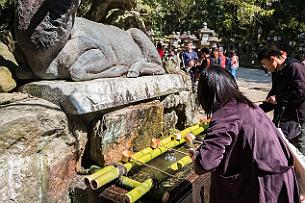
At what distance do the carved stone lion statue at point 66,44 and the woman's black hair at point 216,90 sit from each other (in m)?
1.75

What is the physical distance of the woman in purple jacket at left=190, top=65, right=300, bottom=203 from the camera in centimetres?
193

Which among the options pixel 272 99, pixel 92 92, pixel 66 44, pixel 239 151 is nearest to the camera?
pixel 239 151

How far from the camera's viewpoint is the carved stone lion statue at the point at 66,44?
328 centimetres

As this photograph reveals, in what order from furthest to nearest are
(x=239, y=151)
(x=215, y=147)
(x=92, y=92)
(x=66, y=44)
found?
(x=66, y=44)
(x=92, y=92)
(x=239, y=151)
(x=215, y=147)

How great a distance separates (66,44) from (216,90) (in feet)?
6.53

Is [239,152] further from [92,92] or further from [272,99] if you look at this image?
[272,99]

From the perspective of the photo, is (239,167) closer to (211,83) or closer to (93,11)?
(211,83)

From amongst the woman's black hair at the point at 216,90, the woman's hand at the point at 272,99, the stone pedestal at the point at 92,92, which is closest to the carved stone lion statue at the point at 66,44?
the stone pedestal at the point at 92,92

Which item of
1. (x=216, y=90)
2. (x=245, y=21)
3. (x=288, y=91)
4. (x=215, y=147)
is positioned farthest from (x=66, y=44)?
(x=245, y=21)

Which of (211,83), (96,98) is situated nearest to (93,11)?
(96,98)

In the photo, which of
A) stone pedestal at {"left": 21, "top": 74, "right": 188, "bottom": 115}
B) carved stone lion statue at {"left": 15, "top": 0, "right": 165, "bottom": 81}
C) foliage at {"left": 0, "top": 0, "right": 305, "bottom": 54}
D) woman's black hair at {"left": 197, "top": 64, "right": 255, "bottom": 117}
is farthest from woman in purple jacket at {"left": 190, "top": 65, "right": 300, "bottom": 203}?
foliage at {"left": 0, "top": 0, "right": 305, "bottom": 54}

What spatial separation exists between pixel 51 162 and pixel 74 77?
906 mm

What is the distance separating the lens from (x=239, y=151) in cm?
201

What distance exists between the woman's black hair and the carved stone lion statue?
1.75m
